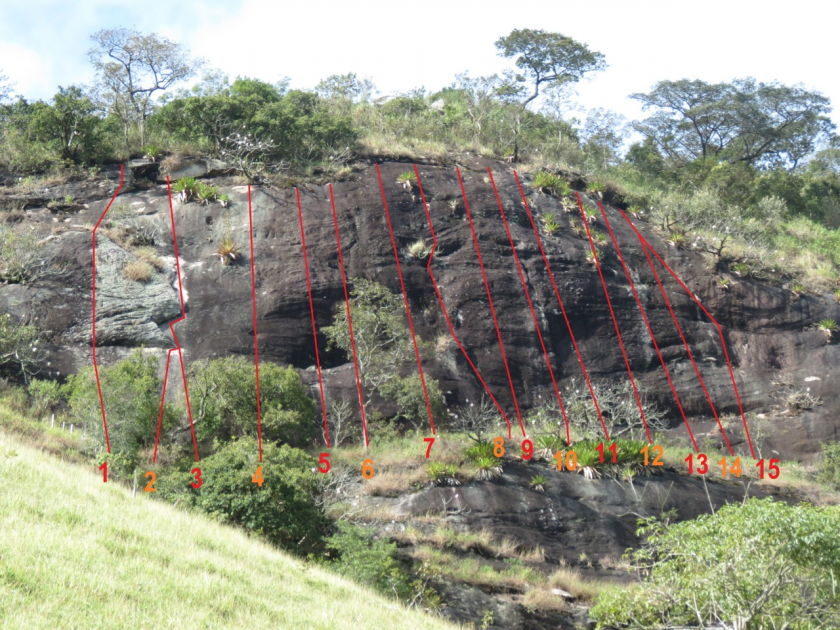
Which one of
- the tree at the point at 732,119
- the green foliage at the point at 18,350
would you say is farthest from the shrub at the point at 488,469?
the tree at the point at 732,119

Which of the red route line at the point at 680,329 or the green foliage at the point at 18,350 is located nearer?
the green foliage at the point at 18,350

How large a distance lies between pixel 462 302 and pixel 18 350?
555 inches

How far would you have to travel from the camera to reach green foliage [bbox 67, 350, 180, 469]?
18.8 m

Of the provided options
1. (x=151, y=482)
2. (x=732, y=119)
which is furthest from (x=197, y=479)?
(x=732, y=119)

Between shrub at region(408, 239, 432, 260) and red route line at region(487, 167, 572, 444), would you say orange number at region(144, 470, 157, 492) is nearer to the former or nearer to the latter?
red route line at region(487, 167, 572, 444)

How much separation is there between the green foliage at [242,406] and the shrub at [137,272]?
6.01m

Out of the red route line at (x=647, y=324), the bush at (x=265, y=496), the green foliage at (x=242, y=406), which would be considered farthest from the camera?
the red route line at (x=647, y=324)

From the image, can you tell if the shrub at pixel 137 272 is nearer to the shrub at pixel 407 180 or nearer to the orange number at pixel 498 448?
the shrub at pixel 407 180

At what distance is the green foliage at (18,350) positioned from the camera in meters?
21.7

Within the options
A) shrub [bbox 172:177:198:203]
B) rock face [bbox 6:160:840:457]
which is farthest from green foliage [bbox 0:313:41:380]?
shrub [bbox 172:177:198:203]

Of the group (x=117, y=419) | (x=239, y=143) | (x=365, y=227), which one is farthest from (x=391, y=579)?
(x=239, y=143)

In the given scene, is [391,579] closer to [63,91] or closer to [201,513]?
[201,513]

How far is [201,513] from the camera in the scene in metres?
16.2

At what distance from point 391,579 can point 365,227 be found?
1593cm
